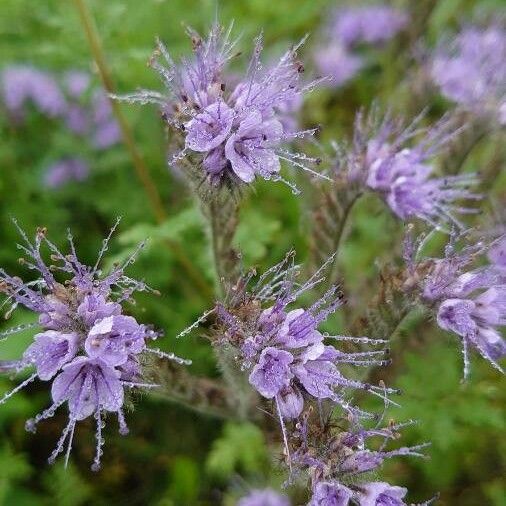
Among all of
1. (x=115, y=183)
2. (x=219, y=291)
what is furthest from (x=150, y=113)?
(x=219, y=291)

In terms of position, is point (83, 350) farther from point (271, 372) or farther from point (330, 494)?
point (330, 494)

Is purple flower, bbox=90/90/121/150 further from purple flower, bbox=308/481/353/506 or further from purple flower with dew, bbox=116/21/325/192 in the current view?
purple flower, bbox=308/481/353/506

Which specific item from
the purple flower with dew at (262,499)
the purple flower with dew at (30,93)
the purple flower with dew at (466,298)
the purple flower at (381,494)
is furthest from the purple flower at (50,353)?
the purple flower with dew at (30,93)

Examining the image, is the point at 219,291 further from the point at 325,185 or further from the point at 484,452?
the point at 484,452

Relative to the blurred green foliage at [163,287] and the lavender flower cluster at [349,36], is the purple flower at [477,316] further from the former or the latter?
the lavender flower cluster at [349,36]

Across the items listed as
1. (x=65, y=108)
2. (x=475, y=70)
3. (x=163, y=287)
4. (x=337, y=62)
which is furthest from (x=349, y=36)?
(x=163, y=287)

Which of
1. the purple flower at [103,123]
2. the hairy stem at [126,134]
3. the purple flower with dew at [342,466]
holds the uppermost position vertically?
the purple flower at [103,123]
